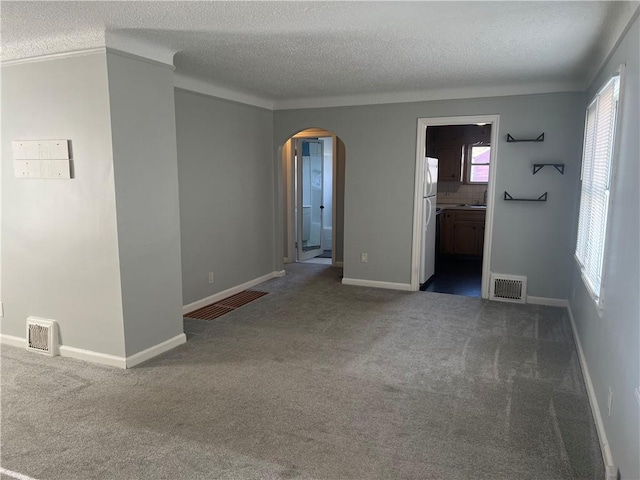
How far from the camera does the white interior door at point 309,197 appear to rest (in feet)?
24.2

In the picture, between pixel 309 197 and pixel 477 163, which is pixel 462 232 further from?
pixel 309 197

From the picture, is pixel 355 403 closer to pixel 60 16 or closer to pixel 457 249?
pixel 60 16

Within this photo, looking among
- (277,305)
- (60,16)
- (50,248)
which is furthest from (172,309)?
(60,16)

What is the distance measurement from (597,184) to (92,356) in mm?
3895

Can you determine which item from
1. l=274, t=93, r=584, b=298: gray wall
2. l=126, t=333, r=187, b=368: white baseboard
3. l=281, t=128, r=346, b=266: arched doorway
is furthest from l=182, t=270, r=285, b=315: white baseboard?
l=281, t=128, r=346, b=266: arched doorway

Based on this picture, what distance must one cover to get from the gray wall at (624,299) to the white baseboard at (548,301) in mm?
2108

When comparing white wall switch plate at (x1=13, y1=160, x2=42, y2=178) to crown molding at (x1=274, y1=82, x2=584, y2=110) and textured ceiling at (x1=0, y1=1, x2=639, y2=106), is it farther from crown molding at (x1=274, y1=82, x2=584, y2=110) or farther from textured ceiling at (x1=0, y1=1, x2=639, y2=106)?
crown molding at (x1=274, y1=82, x2=584, y2=110)

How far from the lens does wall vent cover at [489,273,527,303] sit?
4992mm

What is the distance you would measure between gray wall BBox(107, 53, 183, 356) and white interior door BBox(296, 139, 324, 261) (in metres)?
3.84

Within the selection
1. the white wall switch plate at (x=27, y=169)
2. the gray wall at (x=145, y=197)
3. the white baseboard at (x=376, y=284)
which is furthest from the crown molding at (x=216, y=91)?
the white baseboard at (x=376, y=284)

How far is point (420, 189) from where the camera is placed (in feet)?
17.6

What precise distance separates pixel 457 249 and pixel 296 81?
13.6 feet

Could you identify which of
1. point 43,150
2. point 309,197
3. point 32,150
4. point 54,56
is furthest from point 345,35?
point 309,197

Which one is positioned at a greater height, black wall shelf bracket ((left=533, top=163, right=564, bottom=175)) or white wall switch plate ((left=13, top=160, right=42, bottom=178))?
black wall shelf bracket ((left=533, top=163, right=564, bottom=175))
